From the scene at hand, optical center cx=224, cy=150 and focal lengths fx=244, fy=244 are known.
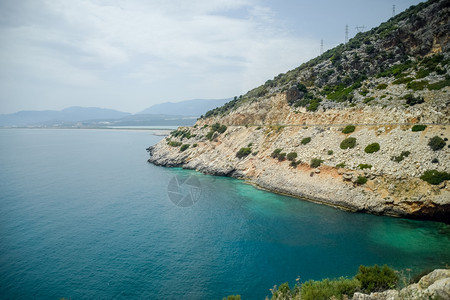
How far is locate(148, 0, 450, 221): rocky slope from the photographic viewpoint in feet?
96.1

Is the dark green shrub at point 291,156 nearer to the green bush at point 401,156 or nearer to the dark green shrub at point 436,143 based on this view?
the green bush at point 401,156

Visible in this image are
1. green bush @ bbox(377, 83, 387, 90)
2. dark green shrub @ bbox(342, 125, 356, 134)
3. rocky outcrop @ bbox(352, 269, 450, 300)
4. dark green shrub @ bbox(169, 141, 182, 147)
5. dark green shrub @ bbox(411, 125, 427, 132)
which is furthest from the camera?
dark green shrub @ bbox(169, 141, 182, 147)

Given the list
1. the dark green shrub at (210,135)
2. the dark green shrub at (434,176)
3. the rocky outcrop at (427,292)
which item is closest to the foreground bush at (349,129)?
the dark green shrub at (434,176)

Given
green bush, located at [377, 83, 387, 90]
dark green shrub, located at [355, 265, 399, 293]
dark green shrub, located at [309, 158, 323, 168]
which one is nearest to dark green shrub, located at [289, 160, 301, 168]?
dark green shrub, located at [309, 158, 323, 168]

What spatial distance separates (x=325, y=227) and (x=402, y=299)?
54.7ft

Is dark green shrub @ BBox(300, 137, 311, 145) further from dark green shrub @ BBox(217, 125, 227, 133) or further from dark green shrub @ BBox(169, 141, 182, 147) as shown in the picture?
dark green shrub @ BBox(169, 141, 182, 147)

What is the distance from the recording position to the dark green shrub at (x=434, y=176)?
86.0 feet

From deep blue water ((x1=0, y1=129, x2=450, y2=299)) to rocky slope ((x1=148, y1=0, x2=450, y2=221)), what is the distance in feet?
11.4

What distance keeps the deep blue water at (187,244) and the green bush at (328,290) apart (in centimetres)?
468

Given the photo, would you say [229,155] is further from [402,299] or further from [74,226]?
[402,299]

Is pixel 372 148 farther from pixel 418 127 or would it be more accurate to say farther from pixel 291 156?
pixel 291 156

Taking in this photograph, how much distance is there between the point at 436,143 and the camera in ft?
94.7

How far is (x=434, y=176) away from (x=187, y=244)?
27699 mm

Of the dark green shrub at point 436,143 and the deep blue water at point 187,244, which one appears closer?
the deep blue water at point 187,244
